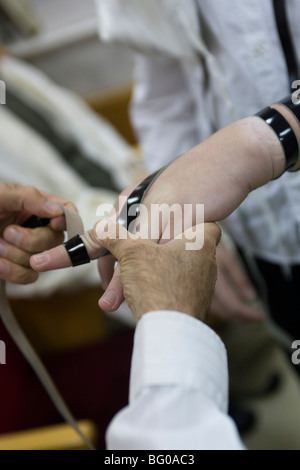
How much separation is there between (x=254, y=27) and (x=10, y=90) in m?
1.27

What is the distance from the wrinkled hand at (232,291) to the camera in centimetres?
71

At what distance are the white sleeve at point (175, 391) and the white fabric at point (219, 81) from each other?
0.89 ft

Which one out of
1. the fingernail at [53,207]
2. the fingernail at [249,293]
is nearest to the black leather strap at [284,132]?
the fingernail at [53,207]

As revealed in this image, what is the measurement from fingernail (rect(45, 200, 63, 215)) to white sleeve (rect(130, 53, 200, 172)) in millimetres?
268

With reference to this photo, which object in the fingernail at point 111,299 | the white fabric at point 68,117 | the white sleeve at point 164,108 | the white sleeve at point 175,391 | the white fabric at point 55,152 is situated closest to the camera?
the white sleeve at point 175,391

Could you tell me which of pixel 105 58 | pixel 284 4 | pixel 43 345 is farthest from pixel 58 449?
pixel 105 58

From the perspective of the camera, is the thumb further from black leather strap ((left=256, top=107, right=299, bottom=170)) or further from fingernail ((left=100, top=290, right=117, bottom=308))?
black leather strap ((left=256, top=107, right=299, bottom=170))

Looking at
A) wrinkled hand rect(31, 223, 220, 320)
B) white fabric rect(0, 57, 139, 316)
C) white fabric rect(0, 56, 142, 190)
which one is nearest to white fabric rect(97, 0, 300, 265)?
wrinkled hand rect(31, 223, 220, 320)

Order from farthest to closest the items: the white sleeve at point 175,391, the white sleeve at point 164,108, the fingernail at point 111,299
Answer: the white sleeve at point 164,108 < the fingernail at point 111,299 < the white sleeve at point 175,391

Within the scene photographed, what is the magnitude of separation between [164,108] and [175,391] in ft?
1.71

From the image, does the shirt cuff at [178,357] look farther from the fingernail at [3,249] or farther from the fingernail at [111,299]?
the fingernail at [3,249]

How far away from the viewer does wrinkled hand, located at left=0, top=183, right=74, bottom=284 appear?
0.48m

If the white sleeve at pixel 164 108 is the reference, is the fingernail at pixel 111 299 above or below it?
below
